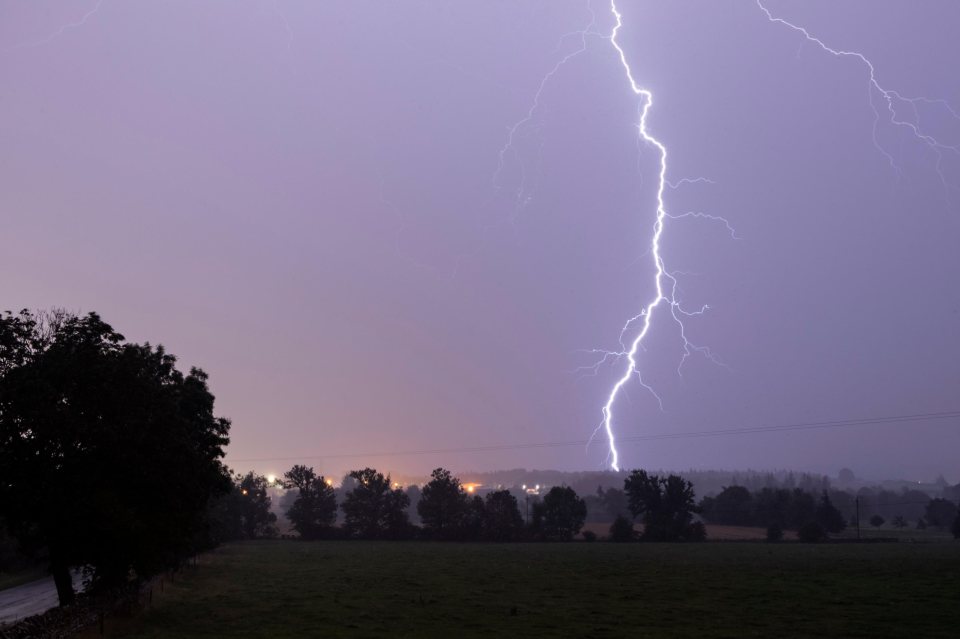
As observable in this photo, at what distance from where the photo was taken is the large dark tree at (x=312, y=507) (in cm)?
12238

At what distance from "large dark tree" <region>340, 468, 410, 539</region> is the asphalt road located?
6586cm

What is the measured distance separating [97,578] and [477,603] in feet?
50.7

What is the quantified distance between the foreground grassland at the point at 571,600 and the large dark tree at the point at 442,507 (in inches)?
2212

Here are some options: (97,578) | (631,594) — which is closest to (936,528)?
(631,594)

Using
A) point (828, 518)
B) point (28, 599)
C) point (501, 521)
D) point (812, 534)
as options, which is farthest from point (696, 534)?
point (28, 599)

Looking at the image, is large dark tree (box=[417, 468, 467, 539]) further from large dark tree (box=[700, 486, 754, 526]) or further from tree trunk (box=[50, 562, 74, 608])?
tree trunk (box=[50, 562, 74, 608])

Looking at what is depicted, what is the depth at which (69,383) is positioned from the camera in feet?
92.4

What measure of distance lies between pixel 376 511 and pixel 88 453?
94.5m

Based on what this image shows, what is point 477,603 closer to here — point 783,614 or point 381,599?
point 381,599

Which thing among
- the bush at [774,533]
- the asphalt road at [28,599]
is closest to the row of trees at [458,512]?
the bush at [774,533]

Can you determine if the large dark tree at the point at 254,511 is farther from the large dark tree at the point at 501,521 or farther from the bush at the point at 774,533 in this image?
the bush at the point at 774,533

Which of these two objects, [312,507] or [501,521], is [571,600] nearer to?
[501,521]

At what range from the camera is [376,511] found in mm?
119562

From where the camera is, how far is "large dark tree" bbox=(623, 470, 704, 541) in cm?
10694
